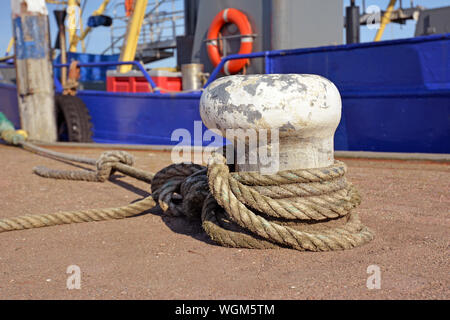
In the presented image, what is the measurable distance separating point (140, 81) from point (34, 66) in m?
1.65

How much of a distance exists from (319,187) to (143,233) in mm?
847

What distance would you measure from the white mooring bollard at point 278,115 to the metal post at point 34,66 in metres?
5.35

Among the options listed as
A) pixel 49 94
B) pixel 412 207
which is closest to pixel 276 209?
pixel 412 207

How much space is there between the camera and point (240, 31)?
22.5ft

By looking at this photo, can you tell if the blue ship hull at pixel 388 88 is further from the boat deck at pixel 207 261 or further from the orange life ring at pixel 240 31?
the boat deck at pixel 207 261

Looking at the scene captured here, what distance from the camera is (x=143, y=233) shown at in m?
2.20

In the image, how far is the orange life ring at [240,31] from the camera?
667 cm

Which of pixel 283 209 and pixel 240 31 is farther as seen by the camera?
pixel 240 31

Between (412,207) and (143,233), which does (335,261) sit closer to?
(143,233)

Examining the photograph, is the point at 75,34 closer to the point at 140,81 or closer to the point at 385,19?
the point at 140,81

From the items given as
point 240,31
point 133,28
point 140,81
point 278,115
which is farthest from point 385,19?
point 278,115

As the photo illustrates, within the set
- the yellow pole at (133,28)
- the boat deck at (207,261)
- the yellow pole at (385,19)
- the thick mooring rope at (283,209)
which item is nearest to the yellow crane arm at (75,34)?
the yellow pole at (133,28)

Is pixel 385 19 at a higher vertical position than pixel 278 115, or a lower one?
higher

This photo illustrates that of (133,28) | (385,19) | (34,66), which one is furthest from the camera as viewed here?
(385,19)
